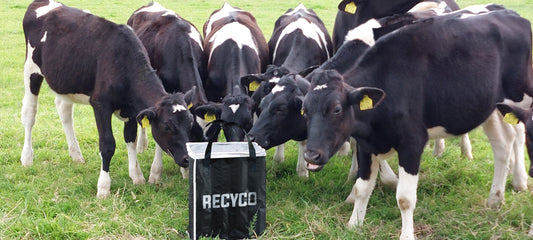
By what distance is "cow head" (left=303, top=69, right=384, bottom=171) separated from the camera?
4641 mm

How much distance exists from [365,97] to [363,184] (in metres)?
1.10

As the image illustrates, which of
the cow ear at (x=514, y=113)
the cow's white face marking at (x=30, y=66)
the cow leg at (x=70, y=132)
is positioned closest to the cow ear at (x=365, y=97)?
the cow ear at (x=514, y=113)

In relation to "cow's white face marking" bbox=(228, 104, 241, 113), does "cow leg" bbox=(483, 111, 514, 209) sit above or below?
below

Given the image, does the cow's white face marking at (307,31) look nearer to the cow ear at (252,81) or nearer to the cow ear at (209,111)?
the cow ear at (252,81)

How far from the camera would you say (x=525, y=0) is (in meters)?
24.1

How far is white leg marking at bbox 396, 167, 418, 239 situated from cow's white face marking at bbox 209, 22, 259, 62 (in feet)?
10.5

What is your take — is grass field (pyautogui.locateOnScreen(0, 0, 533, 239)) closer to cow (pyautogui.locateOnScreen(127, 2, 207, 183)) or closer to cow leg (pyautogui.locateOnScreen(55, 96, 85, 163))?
cow leg (pyautogui.locateOnScreen(55, 96, 85, 163))

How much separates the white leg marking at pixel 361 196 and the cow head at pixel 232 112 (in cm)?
138

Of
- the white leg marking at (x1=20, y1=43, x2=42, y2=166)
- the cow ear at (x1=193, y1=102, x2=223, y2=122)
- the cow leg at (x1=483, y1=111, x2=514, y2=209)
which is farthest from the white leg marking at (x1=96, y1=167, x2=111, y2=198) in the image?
the cow leg at (x1=483, y1=111, x2=514, y2=209)

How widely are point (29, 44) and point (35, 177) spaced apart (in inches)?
63.5

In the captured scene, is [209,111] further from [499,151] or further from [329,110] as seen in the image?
[499,151]

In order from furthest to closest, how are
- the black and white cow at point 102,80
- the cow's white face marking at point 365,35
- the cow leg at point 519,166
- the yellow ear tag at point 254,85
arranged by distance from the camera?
the yellow ear tag at point 254,85 → the cow leg at point 519,166 → the black and white cow at point 102,80 → the cow's white face marking at point 365,35

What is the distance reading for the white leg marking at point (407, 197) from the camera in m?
5.11

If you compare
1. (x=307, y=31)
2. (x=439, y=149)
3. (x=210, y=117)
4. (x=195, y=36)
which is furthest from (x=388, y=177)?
(x=195, y=36)
